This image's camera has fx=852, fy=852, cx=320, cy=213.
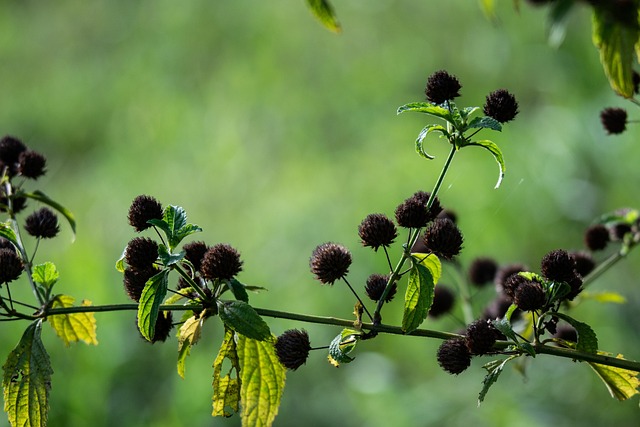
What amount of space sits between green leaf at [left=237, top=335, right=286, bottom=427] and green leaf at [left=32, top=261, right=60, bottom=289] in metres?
0.33

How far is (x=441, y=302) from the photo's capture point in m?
1.91

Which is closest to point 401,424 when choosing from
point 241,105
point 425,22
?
point 241,105

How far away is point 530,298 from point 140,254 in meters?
0.57

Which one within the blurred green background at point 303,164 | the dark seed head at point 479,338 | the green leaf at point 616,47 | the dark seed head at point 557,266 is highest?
the blurred green background at point 303,164

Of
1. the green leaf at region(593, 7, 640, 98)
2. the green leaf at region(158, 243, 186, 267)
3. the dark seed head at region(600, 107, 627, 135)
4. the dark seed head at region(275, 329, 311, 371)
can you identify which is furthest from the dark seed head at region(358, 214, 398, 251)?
the dark seed head at region(600, 107, 627, 135)

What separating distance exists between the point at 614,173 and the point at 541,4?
386 centimetres

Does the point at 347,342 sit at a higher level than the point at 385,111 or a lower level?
lower

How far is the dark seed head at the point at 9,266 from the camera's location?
1.31 m

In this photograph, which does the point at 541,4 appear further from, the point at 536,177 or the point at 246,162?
the point at 246,162

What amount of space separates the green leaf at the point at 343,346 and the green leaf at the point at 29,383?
44 cm

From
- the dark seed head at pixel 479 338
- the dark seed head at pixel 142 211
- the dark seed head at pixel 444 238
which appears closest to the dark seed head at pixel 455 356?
the dark seed head at pixel 479 338

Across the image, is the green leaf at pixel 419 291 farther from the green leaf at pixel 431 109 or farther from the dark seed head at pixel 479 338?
the green leaf at pixel 431 109

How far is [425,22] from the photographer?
25.9 ft

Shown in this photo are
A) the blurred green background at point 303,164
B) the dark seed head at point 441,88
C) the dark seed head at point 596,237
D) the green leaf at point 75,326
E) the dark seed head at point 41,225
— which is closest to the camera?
the dark seed head at point 441,88
